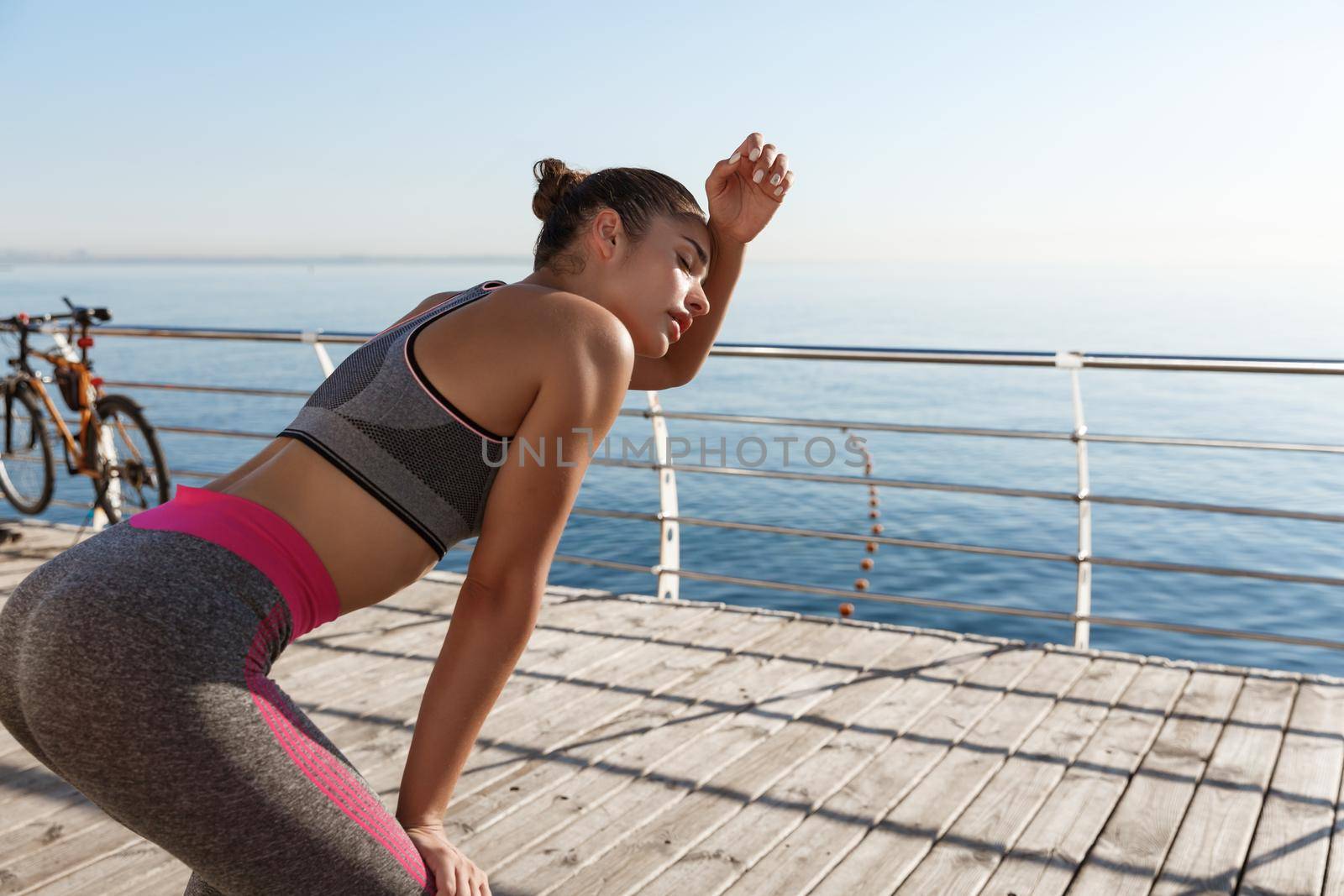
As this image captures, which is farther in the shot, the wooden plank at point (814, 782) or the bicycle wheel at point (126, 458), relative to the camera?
the bicycle wheel at point (126, 458)

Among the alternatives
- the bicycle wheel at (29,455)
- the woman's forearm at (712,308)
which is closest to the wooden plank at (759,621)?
the woman's forearm at (712,308)

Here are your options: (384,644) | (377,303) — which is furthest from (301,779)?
(377,303)

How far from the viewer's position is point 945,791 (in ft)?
8.34

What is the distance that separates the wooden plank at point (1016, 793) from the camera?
217cm

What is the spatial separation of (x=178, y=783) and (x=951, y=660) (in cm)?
287

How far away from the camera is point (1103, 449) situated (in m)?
29.1

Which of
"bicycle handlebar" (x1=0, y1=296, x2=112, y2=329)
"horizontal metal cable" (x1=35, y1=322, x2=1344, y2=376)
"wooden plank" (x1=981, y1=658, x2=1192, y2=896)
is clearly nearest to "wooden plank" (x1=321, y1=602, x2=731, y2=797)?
"horizontal metal cable" (x1=35, y1=322, x2=1344, y2=376)

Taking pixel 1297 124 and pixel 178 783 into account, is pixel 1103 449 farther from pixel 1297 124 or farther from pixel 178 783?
pixel 1297 124

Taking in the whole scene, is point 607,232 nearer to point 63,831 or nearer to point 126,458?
point 63,831

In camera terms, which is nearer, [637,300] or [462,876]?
[462,876]

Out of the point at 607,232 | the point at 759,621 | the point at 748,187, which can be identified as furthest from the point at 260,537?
the point at 759,621

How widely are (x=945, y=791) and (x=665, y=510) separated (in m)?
2.03

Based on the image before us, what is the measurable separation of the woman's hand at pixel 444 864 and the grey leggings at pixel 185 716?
0.21 feet

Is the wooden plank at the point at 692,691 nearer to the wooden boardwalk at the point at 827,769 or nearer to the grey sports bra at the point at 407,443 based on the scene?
the wooden boardwalk at the point at 827,769
